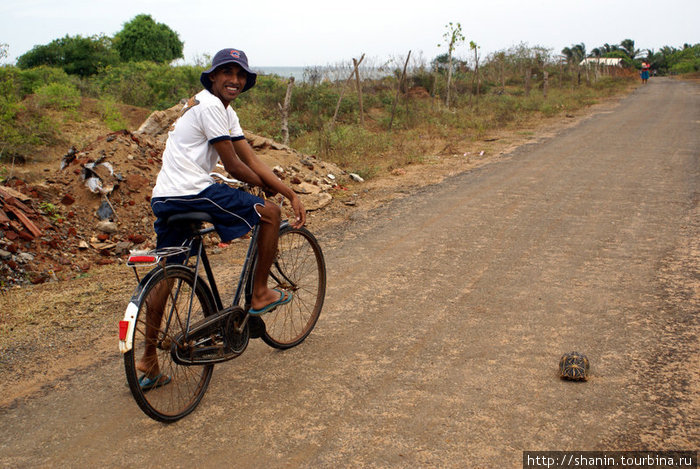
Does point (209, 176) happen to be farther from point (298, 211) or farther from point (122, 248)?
point (122, 248)

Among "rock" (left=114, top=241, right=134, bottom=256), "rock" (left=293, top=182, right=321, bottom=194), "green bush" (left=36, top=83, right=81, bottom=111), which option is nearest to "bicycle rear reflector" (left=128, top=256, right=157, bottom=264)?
"rock" (left=114, top=241, right=134, bottom=256)

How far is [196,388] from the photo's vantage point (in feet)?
11.0

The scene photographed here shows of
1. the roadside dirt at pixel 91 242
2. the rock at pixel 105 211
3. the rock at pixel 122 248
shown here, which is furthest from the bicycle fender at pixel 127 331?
the rock at pixel 105 211

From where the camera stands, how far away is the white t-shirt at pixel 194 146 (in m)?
3.13

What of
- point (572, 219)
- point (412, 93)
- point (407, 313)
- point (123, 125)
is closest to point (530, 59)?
point (412, 93)

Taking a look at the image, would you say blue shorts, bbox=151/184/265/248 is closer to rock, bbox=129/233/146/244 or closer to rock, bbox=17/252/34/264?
rock, bbox=17/252/34/264

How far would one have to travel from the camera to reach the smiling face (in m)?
3.29

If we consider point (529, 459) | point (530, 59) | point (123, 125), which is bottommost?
point (529, 459)

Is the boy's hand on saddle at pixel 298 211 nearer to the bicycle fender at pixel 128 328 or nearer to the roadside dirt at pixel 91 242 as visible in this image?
the bicycle fender at pixel 128 328

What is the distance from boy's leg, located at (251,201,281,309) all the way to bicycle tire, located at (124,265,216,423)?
30 cm

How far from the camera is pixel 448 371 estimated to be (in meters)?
3.61

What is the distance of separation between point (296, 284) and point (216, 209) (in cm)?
110

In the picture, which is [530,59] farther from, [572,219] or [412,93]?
[572,219]

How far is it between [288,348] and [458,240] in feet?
10.0
